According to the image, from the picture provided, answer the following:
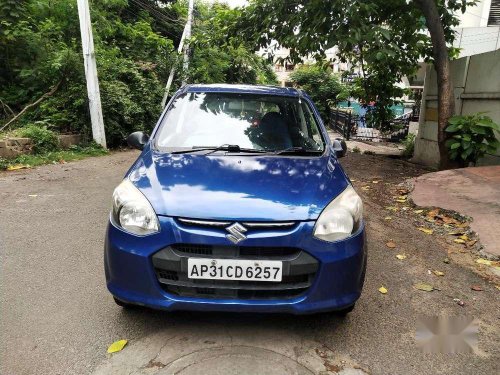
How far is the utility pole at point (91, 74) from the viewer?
9383mm

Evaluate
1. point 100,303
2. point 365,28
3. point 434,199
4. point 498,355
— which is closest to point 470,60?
point 365,28

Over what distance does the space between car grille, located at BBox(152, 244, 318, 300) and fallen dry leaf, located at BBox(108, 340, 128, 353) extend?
0.46 meters

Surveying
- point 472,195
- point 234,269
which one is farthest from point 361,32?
point 234,269

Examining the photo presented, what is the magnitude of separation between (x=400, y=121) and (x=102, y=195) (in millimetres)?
15180

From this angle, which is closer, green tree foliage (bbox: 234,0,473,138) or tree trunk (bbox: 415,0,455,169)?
green tree foliage (bbox: 234,0,473,138)

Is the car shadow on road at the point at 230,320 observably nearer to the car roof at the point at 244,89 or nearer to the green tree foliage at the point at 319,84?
the car roof at the point at 244,89

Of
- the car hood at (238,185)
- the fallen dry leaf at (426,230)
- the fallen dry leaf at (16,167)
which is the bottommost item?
the fallen dry leaf at (426,230)

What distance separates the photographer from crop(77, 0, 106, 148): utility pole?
9.38m

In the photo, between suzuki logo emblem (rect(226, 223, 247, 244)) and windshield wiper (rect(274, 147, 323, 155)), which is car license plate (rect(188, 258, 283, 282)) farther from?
windshield wiper (rect(274, 147, 323, 155))

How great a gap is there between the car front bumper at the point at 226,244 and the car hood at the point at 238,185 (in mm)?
105

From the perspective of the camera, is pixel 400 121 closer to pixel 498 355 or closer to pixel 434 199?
pixel 434 199

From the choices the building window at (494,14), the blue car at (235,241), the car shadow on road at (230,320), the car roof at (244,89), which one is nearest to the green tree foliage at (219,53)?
the car roof at (244,89)

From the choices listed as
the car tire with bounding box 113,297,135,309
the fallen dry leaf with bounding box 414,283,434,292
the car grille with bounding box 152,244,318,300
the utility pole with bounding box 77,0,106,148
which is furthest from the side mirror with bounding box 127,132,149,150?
the utility pole with bounding box 77,0,106,148

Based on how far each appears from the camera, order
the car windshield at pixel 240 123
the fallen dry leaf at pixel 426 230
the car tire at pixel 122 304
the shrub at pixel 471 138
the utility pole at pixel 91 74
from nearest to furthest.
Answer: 1. the car tire at pixel 122 304
2. the car windshield at pixel 240 123
3. the fallen dry leaf at pixel 426 230
4. the shrub at pixel 471 138
5. the utility pole at pixel 91 74
